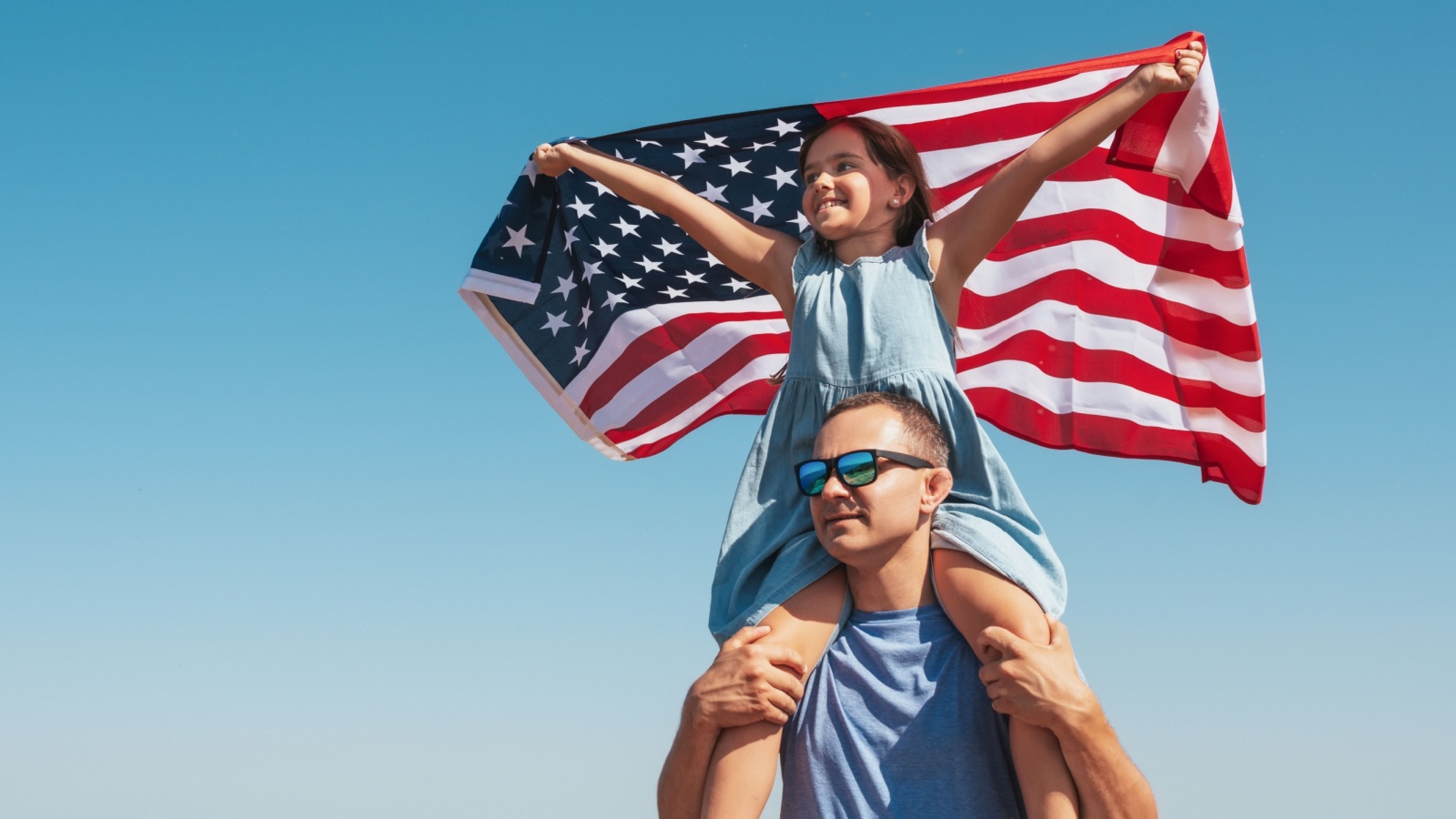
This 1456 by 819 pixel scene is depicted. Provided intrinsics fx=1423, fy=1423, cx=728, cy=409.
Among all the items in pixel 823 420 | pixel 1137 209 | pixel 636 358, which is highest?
pixel 1137 209

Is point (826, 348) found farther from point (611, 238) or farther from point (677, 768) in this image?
point (611, 238)

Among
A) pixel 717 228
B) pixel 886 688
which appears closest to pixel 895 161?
pixel 717 228

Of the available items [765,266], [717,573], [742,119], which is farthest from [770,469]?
[742,119]

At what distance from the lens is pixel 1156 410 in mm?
8008

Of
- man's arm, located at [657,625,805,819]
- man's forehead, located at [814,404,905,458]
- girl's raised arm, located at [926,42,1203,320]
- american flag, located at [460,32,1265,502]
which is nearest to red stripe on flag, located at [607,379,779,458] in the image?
american flag, located at [460,32,1265,502]

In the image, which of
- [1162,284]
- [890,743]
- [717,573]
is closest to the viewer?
[890,743]

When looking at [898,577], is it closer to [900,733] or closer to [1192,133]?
[900,733]

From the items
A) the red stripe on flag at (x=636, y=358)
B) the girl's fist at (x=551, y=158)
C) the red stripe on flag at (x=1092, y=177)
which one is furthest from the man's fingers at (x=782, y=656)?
the red stripe on flag at (x=1092, y=177)

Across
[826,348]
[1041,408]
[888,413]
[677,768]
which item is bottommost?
[677,768]

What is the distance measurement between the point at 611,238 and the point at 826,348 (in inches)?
114

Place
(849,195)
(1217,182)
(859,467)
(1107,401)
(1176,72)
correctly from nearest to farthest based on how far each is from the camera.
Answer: (859,467)
(1176,72)
(849,195)
(1217,182)
(1107,401)

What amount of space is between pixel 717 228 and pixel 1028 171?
1442 millimetres

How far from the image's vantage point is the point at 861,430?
5.32 metres

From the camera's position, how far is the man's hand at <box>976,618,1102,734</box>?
4.78 metres
